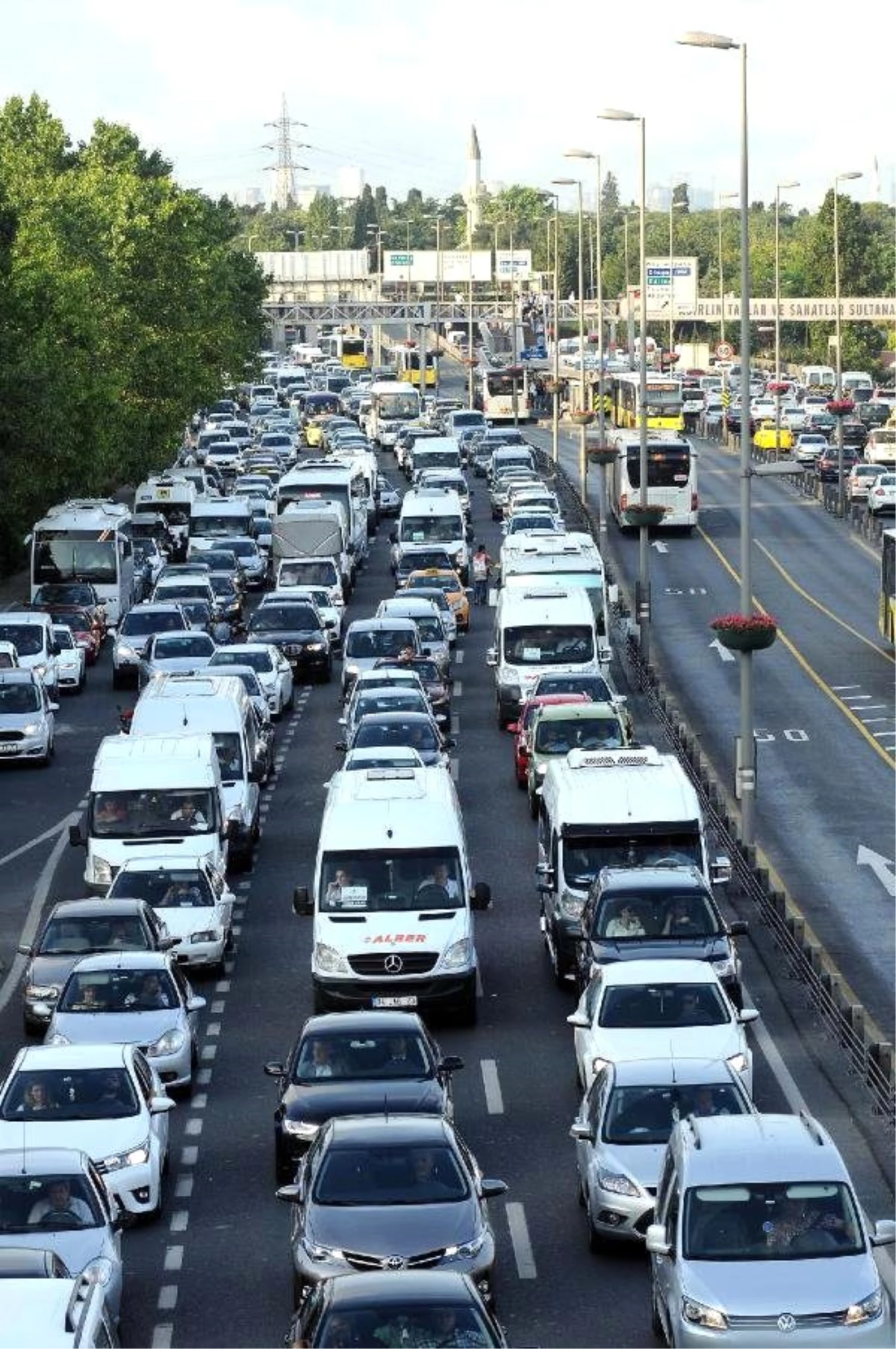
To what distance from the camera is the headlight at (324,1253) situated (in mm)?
20953

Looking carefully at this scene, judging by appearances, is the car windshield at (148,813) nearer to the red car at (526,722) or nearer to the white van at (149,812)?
the white van at (149,812)

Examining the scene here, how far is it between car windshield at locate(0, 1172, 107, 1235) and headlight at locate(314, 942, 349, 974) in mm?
9785

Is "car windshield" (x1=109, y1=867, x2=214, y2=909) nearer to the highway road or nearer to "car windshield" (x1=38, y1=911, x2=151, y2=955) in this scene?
the highway road

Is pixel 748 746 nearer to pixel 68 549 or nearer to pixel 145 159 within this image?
pixel 68 549

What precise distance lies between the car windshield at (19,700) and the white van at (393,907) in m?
18.0

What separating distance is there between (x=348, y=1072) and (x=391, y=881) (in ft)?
21.2

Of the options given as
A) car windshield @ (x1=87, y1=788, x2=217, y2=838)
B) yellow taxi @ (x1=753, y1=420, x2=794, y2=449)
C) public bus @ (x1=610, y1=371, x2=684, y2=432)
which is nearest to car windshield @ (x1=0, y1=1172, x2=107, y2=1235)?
car windshield @ (x1=87, y1=788, x2=217, y2=838)

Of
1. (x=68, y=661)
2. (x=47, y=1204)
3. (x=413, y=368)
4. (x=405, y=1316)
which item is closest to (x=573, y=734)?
(x=68, y=661)

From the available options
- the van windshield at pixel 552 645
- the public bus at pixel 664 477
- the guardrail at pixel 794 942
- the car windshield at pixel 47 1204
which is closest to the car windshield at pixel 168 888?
the guardrail at pixel 794 942

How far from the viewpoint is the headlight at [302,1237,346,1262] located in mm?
20953

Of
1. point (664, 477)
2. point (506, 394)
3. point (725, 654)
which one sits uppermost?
point (664, 477)

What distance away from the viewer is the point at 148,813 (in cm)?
3734

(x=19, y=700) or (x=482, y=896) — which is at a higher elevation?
(x=482, y=896)

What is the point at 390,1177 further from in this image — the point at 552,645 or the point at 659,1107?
the point at 552,645
